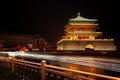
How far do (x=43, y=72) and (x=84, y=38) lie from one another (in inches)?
2414

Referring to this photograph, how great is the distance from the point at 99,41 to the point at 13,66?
53.4 m

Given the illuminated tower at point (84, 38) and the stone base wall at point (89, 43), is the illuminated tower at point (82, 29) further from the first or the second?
the stone base wall at point (89, 43)

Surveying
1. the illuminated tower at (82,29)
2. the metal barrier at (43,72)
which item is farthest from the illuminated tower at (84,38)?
the metal barrier at (43,72)

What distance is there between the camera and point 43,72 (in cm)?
1073

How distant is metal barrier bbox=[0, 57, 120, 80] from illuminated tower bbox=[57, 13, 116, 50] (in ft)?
169

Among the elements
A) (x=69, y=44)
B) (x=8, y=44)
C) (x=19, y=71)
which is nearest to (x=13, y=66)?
(x=19, y=71)

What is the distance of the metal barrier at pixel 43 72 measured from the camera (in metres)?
8.77

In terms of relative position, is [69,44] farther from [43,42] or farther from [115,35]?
[43,42]

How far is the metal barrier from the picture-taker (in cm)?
877

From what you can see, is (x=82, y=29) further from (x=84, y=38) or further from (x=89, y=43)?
(x=89, y=43)

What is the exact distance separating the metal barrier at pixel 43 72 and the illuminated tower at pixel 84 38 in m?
51.4

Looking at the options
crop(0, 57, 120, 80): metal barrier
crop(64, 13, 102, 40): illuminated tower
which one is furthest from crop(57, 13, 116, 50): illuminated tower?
crop(0, 57, 120, 80): metal barrier

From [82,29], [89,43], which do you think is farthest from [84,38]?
[89,43]

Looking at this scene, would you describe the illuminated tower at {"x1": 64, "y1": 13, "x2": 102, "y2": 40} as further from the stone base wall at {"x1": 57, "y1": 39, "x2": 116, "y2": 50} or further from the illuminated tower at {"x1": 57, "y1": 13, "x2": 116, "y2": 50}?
the stone base wall at {"x1": 57, "y1": 39, "x2": 116, "y2": 50}
